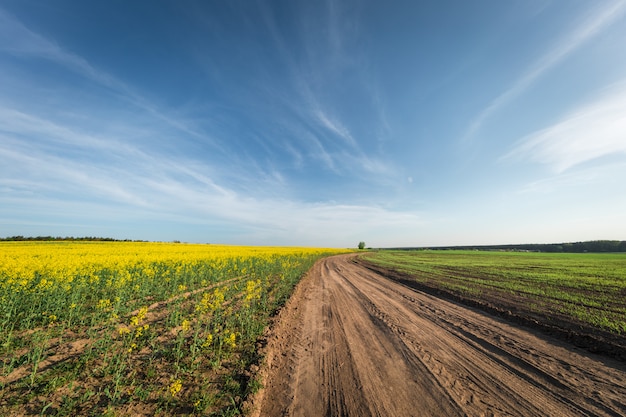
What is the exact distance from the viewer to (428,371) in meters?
5.09

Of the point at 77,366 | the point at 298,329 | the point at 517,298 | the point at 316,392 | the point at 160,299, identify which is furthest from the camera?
the point at 517,298

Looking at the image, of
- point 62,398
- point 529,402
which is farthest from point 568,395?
point 62,398

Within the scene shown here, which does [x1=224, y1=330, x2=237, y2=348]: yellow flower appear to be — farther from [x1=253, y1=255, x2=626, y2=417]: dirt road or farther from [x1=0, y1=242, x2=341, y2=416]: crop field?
[x1=253, y1=255, x2=626, y2=417]: dirt road

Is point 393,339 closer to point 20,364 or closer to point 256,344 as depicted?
point 256,344

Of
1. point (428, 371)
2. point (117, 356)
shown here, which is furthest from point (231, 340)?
point (428, 371)

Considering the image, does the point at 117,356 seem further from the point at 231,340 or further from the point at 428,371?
the point at 428,371

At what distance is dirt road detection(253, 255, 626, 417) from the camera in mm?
4012

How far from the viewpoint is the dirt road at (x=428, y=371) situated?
401cm

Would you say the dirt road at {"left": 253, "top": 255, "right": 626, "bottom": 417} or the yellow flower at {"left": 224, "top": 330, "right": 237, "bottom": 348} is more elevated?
the yellow flower at {"left": 224, "top": 330, "right": 237, "bottom": 348}

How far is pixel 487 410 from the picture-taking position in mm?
3877

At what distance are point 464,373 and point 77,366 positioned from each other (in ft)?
27.0

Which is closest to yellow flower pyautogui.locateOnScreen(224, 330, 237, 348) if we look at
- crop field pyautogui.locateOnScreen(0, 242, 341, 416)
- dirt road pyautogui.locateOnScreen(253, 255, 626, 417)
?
crop field pyautogui.locateOnScreen(0, 242, 341, 416)

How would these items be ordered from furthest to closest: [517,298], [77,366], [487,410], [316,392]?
[517,298]
[77,366]
[316,392]
[487,410]

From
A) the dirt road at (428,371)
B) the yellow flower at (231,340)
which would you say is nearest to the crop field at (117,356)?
the yellow flower at (231,340)
